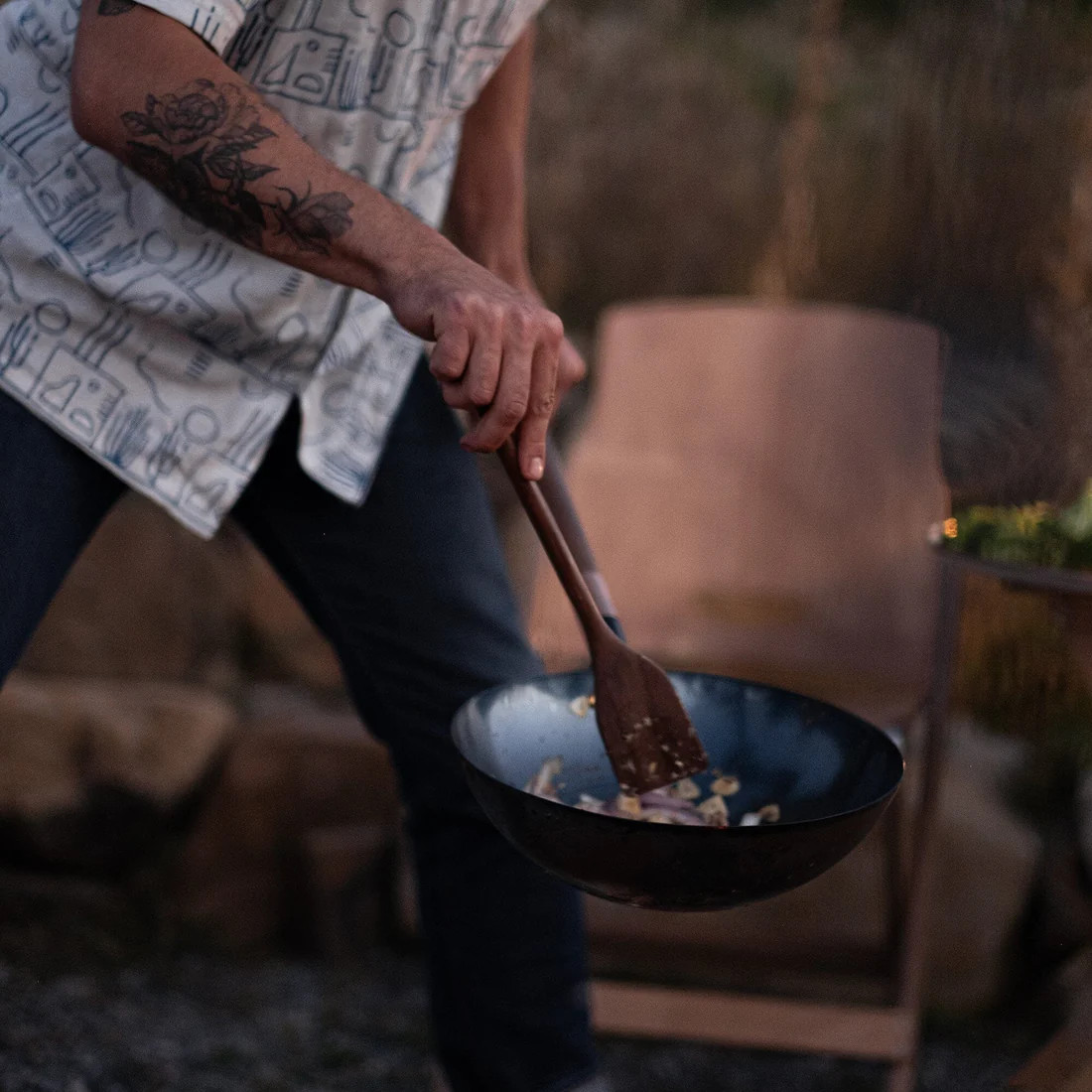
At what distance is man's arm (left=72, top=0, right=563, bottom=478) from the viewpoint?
3.03 feet

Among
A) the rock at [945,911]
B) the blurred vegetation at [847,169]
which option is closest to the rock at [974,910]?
the rock at [945,911]

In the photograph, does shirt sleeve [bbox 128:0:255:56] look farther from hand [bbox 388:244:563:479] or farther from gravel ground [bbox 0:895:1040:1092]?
gravel ground [bbox 0:895:1040:1092]

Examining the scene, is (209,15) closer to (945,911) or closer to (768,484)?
(768,484)

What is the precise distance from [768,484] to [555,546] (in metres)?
1.38

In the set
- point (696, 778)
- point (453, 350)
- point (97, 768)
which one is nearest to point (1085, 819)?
point (696, 778)

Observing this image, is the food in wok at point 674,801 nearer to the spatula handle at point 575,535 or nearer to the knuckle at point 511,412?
the spatula handle at point 575,535

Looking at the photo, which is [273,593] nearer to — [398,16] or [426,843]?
[426,843]

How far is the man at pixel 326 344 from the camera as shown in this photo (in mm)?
961

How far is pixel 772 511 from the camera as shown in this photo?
7.78 feet

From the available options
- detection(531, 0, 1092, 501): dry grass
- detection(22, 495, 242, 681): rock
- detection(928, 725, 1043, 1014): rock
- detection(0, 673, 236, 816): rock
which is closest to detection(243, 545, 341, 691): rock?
detection(22, 495, 242, 681): rock

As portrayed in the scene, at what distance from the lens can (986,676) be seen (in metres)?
2.81

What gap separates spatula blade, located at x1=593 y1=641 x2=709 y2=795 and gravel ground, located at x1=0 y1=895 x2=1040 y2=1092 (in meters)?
1.21

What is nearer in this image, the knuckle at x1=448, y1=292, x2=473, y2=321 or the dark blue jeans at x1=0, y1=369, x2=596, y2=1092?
the knuckle at x1=448, y1=292, x2=473, y2=321

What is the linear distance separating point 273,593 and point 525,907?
1538 millimetres
